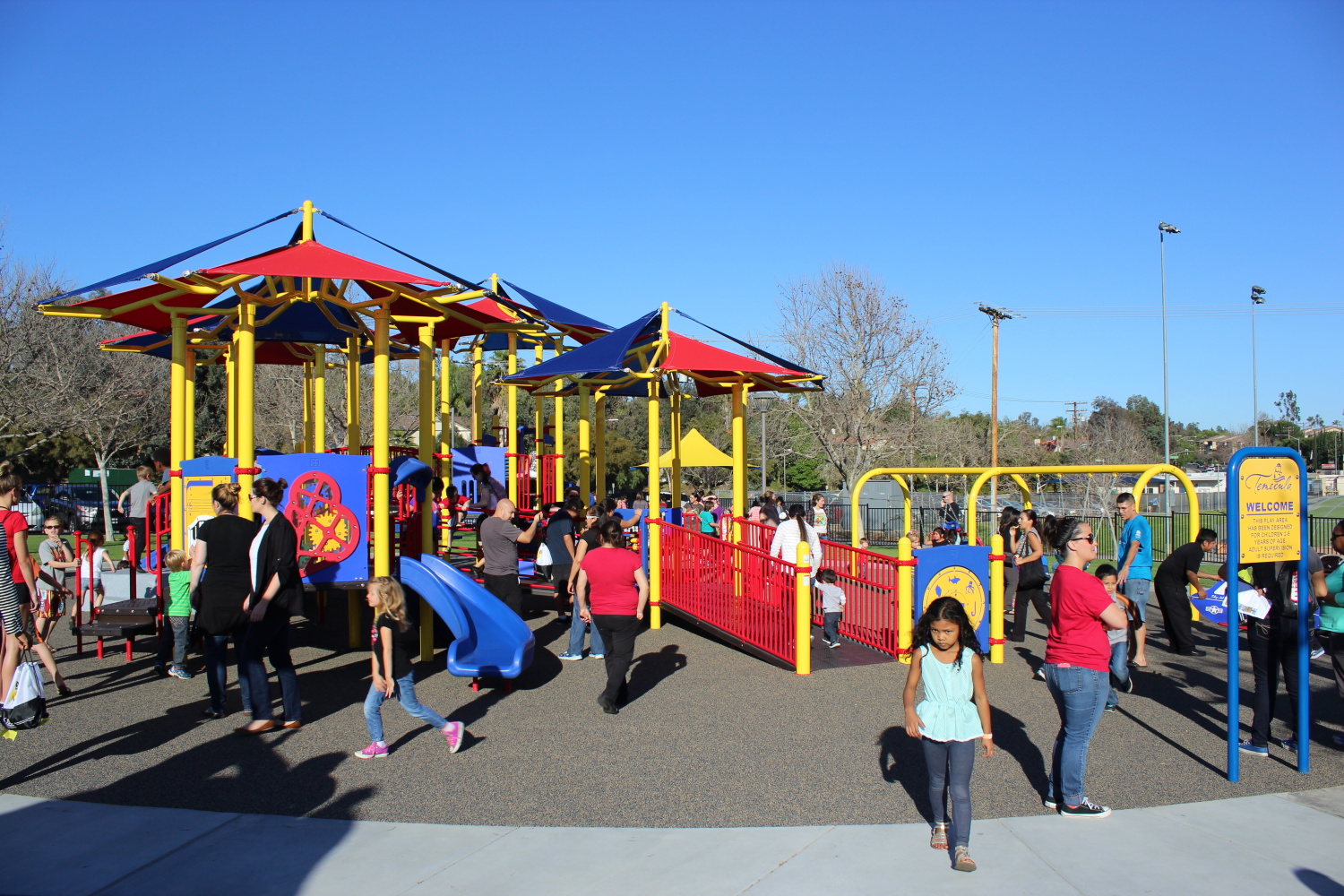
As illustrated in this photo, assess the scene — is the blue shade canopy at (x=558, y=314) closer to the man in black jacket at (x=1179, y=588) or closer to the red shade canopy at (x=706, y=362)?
the red shade canopy at (x=706, y=362)

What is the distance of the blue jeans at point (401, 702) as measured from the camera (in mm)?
6098

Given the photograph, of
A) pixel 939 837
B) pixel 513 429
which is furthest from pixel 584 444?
pixel 939 837

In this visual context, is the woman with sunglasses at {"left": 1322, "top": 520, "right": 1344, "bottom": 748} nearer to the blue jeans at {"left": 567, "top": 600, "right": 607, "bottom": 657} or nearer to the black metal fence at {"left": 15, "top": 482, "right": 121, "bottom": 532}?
the blue jeans at {"left": 567, "top": 600, "right": 607, "bottom": 657}

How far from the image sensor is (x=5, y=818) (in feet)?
16.5

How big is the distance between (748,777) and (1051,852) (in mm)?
1883

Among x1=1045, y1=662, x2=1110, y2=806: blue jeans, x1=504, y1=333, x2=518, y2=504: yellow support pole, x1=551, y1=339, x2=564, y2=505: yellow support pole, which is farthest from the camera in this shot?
x1=551, y1=339, x2=564, y2=505: yellow support pole

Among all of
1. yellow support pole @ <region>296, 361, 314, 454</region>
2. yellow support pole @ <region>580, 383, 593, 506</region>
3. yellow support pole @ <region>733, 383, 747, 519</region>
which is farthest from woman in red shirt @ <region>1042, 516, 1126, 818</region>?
yellow support pole @ <region>296, 361, 314, 454</region>

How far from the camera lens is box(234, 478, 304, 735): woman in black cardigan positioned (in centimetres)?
660

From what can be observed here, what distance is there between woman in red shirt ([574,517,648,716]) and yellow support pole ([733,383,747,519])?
207 inches

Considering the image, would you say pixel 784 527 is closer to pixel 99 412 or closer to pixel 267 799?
pixel 267 799

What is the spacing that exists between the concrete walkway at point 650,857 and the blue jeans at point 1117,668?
2322mm

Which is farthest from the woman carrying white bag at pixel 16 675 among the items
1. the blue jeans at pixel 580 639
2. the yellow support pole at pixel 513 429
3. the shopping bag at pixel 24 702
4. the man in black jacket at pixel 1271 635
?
the yellow support pole at pixel 513 429

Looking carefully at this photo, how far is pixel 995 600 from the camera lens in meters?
9.47

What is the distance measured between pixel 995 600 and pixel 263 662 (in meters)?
6.86
